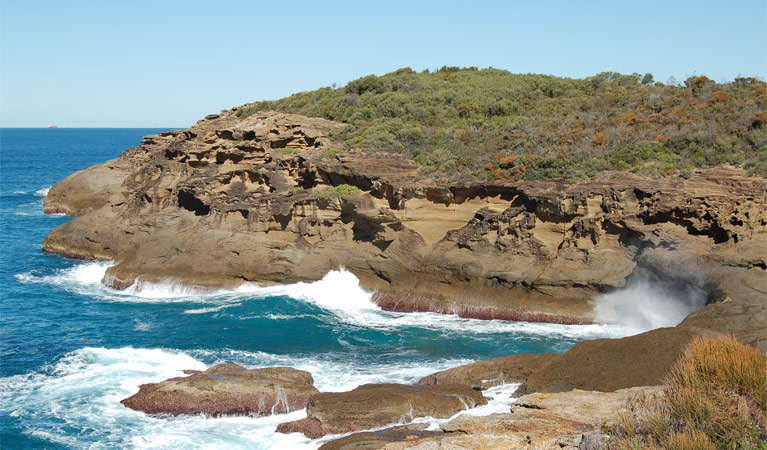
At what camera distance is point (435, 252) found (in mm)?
28484

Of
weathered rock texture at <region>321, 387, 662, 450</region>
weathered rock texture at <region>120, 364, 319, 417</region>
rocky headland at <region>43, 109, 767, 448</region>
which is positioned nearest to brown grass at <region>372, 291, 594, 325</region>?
rocky headland at <region>43, 109, 767, 448</region>

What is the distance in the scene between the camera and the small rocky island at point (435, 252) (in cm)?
1577

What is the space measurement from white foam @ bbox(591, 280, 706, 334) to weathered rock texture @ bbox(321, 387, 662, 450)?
12.1 m

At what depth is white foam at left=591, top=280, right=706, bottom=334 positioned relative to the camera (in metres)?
24.2

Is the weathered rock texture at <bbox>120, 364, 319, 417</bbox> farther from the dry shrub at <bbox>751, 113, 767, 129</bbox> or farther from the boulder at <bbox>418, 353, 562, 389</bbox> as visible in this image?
the dry shrub at <bbox>751, 113, 767, 129</bbox>

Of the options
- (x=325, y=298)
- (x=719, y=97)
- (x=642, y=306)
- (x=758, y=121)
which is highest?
(x=719, y=97)

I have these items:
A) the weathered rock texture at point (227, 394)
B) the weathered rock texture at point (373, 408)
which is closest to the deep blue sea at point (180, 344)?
the weathered rock texture at point (227, 394)

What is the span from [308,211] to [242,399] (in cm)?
1510

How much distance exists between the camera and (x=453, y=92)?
1795 inches

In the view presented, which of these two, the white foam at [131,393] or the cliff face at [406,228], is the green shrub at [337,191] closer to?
the cliff face at [406,228]

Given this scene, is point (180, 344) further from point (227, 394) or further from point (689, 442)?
point (689, 442)

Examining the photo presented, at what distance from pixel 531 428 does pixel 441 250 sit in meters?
17.0

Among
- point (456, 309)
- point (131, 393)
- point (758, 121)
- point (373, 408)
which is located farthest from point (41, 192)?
point (758, 121)

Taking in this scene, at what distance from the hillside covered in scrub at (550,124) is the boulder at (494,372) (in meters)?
13.2
